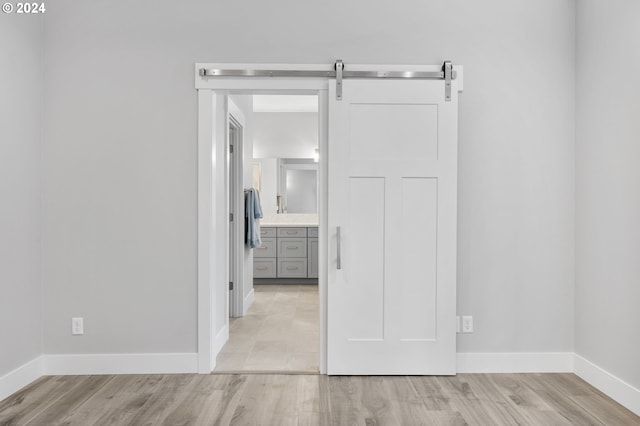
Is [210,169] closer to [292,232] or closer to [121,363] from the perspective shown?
[121,363]

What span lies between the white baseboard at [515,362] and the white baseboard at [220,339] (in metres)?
1.79

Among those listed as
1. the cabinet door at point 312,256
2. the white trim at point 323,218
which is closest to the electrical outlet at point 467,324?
the white trim at point 323,218

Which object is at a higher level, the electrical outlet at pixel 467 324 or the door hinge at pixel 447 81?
the door hinge at pixel 447 81

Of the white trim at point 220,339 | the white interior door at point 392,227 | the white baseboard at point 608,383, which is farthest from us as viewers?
the white trim at point 220,339

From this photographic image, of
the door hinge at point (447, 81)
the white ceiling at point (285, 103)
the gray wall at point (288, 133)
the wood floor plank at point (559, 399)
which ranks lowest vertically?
the wood floor plank at point (559, 399)

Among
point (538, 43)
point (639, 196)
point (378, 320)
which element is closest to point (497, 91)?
point (538, 43)

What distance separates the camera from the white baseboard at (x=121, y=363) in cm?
303

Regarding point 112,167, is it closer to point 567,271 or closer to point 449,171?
point 449,171

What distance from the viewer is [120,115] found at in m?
3.04

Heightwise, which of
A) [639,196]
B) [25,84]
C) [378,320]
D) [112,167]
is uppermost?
[25,84]

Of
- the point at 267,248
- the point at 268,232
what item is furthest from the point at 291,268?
the point at 268,232

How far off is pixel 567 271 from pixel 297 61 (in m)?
2.38

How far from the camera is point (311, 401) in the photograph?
2615 millimetres

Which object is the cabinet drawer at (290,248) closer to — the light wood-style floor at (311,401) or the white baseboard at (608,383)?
the light wood-style floor at (311,401)
